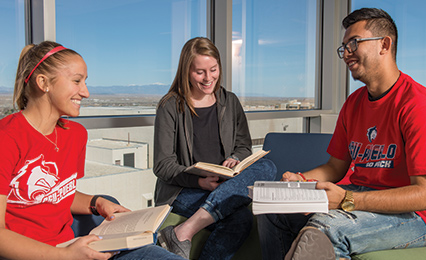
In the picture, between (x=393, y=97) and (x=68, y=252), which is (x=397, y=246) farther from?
(x=68, y=252)

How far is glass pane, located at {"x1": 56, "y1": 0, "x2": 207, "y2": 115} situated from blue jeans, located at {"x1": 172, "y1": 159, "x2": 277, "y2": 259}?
0.93 m

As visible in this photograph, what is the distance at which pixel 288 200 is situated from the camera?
4.24 ft

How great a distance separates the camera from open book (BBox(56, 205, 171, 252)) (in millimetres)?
1102

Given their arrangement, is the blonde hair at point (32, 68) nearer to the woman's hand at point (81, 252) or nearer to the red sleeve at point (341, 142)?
the woman's hand at point (81, 252)

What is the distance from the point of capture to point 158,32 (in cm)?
293

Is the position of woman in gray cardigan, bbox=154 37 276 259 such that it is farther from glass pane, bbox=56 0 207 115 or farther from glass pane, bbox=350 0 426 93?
glass pane, bbox=350 0 426 93

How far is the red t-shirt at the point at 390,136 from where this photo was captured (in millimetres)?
1401

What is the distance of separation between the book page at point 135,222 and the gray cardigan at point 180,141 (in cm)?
63

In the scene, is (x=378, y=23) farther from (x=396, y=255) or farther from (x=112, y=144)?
(x=112, y=144)

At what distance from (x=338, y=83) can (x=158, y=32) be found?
2582 millimetres

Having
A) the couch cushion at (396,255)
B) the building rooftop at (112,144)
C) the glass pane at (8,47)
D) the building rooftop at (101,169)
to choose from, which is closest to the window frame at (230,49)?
the glass pane at (8,47)

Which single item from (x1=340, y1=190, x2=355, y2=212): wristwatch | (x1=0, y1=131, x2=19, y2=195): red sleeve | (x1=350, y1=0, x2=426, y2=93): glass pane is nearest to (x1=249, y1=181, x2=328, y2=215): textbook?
(x1=340, y1=190, x2=355, y2=212): wristwatch

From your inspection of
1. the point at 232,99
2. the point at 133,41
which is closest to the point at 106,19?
the point at 133,41

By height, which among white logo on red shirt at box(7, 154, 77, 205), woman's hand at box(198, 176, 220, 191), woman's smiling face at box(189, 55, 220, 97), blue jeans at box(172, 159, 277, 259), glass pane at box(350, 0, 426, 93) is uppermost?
glass pane at box(350, 0, 426, 93)
